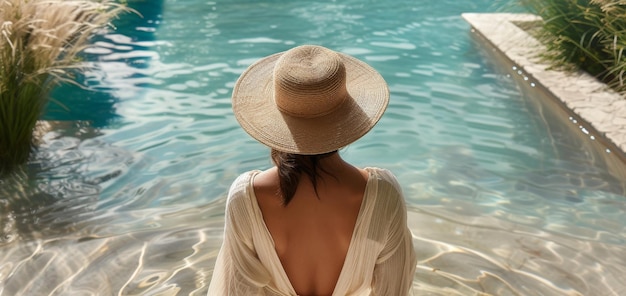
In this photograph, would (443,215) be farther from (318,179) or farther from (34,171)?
(34,171)

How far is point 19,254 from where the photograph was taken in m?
3.28

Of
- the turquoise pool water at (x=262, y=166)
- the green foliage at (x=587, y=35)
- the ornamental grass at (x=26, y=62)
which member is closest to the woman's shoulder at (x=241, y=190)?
the turquoise pool water at (x=262, y=166)

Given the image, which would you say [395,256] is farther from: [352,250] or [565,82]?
[565,82]

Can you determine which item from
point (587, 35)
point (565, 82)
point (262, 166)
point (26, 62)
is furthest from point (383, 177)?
point (587, 35)

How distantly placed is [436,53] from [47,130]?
3875mm

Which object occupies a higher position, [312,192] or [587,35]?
[312,192]

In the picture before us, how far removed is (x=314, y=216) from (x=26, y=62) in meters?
2.91

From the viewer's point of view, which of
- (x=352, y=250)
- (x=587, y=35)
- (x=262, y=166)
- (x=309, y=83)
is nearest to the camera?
(x=309, y=83)

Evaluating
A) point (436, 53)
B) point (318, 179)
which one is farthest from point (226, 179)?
point (436, 53)

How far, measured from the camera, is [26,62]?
415 centimetres

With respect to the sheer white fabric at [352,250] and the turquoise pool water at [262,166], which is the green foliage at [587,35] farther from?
the sheer white fabric at [352,250]

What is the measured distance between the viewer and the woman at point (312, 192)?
73.0 inches

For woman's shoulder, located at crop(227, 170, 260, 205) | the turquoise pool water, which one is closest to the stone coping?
the turquoise pool water

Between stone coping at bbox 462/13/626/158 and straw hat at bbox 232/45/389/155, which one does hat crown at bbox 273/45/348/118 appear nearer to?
straw hat at bbox 232/45/389/155
